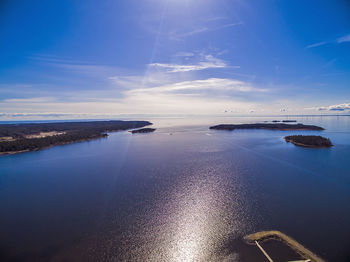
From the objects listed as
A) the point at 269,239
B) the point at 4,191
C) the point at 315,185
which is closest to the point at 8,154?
the point at 4,191

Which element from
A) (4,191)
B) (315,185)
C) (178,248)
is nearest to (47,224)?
(178,248)

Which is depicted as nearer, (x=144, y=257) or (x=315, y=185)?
(x=144, y=257)

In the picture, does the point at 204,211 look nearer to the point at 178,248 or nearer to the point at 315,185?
the point at 178,248

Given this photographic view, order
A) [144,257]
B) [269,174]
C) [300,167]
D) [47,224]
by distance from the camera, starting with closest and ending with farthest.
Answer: [144,257] < [47,224] < [269,174] < [300,167]

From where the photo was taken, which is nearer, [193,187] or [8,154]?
[193,187]

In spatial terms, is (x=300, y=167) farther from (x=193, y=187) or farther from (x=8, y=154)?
(x=8, y=154)

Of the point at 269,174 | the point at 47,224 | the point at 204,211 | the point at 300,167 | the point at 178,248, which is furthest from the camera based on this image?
the point at 300,167
